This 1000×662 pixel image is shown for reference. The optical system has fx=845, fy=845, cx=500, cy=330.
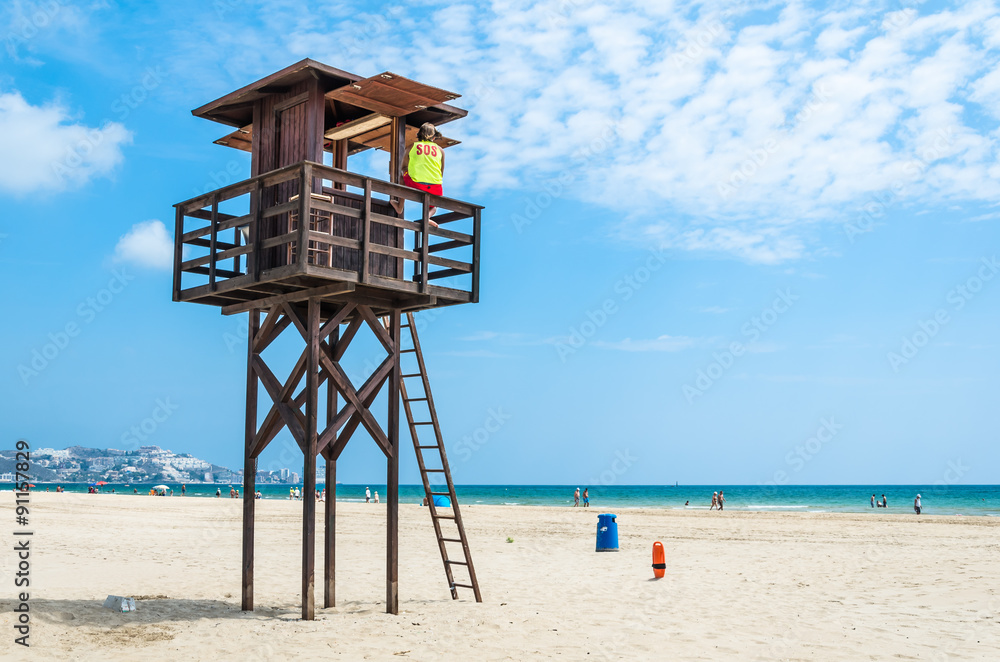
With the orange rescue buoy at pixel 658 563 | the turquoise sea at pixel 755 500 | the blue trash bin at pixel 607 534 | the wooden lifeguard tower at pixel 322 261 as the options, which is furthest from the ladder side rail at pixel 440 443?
the turquoise sea at pixel 755 500

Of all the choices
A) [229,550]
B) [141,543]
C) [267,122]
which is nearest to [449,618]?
[267,122]

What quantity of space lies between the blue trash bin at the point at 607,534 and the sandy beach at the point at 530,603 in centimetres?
82

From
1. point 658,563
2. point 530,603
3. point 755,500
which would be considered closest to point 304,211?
point 530,603

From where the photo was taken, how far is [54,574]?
13859 mm

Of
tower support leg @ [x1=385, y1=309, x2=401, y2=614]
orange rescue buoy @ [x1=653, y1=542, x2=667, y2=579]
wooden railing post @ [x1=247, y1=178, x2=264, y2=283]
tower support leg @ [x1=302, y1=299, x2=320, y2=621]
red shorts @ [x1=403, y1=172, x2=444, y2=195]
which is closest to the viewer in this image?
tower support leg @ [x1=302, y1=299, x2=320, y2=621]

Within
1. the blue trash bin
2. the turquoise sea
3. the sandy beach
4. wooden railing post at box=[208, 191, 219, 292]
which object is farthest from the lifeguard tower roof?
the turquoise sea

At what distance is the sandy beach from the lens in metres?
8.78

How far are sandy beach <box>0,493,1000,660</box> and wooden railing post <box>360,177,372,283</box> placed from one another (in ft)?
13.3

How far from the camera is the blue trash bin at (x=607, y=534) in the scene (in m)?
19.8

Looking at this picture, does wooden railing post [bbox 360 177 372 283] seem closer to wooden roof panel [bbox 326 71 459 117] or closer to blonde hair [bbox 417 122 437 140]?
blonde hair [bbox 417 122 437 140]

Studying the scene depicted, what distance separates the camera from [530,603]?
1181 centimetres

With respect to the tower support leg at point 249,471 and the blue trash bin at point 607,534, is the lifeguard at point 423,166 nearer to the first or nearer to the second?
the tower support leg at point 249,471

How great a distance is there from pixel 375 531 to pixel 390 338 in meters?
15.8

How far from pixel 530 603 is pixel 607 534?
855 centimetres
